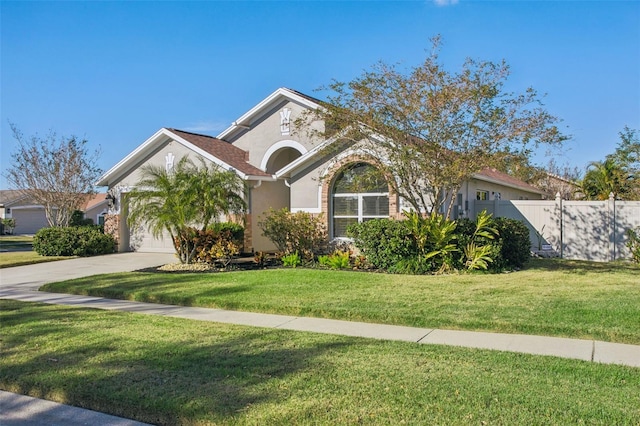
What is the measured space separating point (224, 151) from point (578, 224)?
1328 cm

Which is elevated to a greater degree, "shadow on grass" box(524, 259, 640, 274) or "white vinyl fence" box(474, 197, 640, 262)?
"white vinyl fence" box(474, 197, 640, 262)

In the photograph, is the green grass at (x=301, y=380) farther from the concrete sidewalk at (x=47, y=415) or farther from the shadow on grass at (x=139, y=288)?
the shadow on grass at (x=139, y=288)

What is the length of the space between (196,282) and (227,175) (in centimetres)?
440

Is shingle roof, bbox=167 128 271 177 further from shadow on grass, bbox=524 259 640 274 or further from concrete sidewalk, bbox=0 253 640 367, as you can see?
shadow on grass, bbox=524 259 640 274

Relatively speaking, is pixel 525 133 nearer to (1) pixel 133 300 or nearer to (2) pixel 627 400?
(2) pixel 627 400

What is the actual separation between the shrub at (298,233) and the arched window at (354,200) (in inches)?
25.3

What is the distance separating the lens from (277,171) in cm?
2027

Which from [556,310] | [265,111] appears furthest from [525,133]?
[265,111]

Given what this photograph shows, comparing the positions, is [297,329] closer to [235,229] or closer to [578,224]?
[235,229]

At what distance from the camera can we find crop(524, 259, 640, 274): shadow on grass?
13.1 m

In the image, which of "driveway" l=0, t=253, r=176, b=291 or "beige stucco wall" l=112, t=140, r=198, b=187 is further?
"beige stucco wall" l=112, t=140, r=198, b=187

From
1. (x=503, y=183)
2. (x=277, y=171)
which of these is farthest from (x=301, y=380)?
(x=503, y=183)

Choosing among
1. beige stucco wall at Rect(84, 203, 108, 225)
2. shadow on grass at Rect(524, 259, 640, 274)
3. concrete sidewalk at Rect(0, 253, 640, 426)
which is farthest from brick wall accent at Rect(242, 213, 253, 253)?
beige stucco wall at Rect(84, 203, 108, 225)

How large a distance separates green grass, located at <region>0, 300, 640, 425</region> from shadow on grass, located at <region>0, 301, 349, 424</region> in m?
0.01
